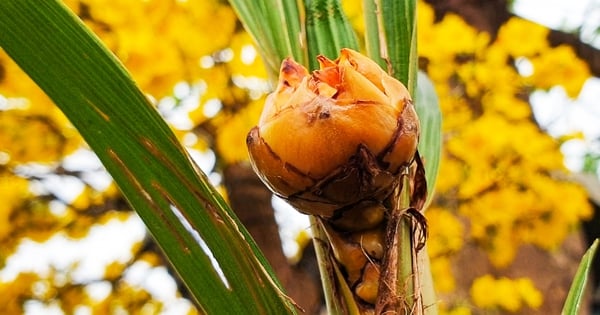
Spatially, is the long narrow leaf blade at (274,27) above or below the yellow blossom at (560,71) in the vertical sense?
above

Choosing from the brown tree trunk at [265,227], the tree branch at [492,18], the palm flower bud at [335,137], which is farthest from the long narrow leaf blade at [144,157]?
the tree branch at [492,18]

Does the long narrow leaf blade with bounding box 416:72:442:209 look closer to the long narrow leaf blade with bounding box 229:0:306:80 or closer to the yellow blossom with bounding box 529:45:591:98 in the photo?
the long narrow leaf blade with bounding box 229:0:306:80

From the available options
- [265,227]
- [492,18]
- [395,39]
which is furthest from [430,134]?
[492,18]

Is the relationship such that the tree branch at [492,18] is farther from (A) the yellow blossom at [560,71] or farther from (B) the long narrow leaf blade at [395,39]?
(B) the long narrow leaf blade at [395,39]

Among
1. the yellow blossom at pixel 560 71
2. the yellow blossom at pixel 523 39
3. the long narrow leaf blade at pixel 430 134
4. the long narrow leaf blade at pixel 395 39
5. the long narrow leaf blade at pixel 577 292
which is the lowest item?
the yellow blossom at pixel 560 71

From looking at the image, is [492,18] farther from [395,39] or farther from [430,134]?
[395,39]

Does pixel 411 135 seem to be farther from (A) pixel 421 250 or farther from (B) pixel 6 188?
(B) pixel 6 188

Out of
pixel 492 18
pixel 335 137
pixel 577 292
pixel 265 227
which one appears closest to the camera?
pixel 335 137

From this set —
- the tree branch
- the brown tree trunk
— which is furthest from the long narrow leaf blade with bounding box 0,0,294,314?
the tree branch
